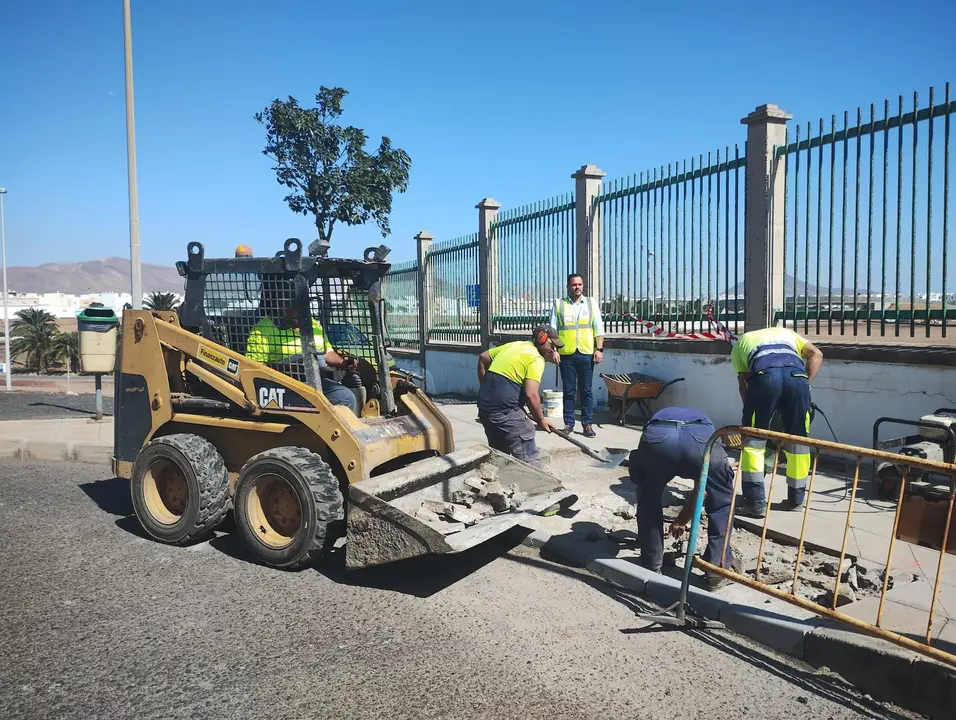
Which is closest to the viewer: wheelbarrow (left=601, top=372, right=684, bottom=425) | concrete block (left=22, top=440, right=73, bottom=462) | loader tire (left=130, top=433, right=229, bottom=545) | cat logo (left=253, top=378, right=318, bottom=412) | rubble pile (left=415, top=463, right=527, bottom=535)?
rubble pile (left=415, top=463, right=527, bottom=535)

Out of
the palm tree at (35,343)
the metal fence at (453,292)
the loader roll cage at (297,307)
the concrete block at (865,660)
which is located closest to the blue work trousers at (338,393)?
the loader roll cage at (297,307)

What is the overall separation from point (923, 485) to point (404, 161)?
13.3 metres

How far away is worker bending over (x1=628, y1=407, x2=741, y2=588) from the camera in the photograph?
13.6 feet

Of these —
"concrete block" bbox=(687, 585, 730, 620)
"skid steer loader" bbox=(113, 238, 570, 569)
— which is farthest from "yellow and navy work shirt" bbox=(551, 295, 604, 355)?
"concrete block" bbox=(687, 585, 730, 620)

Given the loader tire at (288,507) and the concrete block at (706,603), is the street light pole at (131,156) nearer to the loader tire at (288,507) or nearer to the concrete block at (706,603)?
the loader tire at (288,507)

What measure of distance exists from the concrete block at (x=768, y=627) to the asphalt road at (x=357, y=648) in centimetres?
8

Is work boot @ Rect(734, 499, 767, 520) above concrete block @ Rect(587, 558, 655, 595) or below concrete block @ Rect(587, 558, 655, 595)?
above

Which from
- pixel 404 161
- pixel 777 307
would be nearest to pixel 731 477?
pixel 777 307

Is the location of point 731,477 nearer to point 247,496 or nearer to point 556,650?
point 556,650

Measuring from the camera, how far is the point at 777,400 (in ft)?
17.7

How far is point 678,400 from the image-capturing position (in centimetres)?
927

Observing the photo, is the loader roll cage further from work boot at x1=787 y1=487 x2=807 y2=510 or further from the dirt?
work boot at x1=787 y1=487 x2=807 y2=510

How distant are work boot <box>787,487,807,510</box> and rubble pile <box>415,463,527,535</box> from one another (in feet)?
6.89

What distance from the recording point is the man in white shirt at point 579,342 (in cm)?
883
